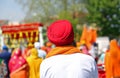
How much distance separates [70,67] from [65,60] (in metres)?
0.07

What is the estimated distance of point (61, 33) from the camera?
11.9 ft

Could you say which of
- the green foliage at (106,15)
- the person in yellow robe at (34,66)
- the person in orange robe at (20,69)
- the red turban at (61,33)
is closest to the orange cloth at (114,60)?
the person in yellow robe at (34,66)

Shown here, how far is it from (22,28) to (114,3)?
75.8 ft

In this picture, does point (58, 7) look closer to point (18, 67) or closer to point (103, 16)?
point (103, 16)

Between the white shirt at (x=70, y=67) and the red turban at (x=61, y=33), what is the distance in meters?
0.12

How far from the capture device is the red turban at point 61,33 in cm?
362

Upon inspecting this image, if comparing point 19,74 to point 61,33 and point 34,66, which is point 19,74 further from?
point 61,33

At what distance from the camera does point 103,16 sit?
45.0 metres

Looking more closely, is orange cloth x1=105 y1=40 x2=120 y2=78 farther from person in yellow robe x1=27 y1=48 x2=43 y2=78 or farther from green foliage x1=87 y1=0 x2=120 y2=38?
green foliage x1=87 y1=0 x2=120 y2=38

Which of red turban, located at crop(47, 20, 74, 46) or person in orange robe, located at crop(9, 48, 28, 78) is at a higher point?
red turban, located at crop(47, 20, 74, 46)

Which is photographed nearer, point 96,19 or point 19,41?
point 19,41

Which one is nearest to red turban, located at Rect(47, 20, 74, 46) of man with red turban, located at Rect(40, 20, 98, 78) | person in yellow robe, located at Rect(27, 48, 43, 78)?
man with red turban, located at Rect(40, 20, 98, 78)

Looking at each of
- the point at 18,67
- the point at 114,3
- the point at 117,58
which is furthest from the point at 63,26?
the point at 114,3

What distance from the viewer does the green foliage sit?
4438 cm
